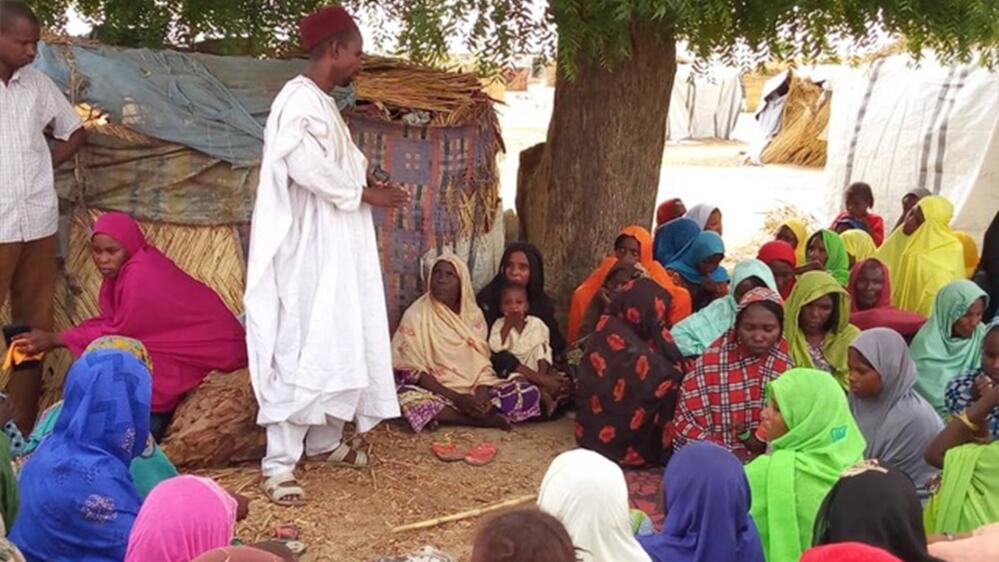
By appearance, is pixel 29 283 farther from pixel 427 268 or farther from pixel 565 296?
pixel 565 296

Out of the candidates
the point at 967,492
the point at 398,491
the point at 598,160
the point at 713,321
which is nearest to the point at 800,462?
the point at 967,492

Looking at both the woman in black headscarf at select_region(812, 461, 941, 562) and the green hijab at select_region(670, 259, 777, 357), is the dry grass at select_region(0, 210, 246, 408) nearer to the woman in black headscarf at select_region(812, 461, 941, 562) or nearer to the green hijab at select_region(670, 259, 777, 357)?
the green hijab at select_region(670, 259, 777, 357)

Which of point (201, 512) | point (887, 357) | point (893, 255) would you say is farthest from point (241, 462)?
point (893, 255)

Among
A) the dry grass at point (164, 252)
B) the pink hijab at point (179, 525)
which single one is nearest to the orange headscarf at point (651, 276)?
the dry grass at point (164, 252)

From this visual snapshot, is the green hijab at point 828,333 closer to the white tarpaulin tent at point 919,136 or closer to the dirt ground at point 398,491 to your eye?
the dirt ground at point 398,491

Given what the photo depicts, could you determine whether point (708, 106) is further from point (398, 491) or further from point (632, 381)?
point (398, 491)

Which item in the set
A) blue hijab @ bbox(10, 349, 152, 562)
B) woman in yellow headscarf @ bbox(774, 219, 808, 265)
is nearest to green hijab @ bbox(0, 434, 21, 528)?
blue hijab @ bbox(10, 349, 152, 562)

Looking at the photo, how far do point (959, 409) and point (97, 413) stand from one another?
3911 millimetres

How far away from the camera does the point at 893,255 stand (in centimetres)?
777

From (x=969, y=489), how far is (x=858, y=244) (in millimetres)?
4305

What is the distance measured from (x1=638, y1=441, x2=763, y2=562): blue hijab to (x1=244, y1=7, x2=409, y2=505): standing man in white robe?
81.8 inches

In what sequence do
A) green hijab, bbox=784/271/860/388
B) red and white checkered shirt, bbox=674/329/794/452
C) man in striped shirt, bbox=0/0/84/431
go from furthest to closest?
green hijab, bbox=784/271/860/388 < red and white checkered shirt, bbox=674/329/794/452 < man in striped shirt, bbox=0/0/84/431

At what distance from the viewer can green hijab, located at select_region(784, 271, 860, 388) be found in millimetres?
5801

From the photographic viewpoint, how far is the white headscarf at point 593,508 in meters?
2.95
